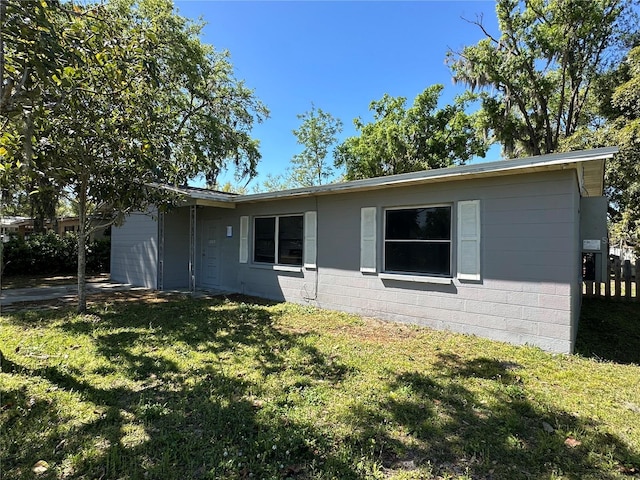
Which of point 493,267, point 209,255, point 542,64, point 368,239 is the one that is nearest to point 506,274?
point 493,267

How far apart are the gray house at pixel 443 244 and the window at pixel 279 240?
0.03 meters

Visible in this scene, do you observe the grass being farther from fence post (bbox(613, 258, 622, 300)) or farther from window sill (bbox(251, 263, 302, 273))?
fence post (bbox(613, 258, 622, 300))

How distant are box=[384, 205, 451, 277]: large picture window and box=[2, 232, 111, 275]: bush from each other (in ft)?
40.3

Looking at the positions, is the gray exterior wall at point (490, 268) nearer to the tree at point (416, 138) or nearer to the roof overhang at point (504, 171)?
the roof overhang at point (504, 171)

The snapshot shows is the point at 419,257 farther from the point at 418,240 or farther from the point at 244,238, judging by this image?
the point at 244,238

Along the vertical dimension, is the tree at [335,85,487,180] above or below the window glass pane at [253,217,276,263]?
above

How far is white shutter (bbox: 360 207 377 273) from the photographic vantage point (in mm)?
6852

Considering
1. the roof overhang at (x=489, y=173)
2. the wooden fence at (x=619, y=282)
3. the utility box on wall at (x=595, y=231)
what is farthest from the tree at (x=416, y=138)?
Result: the utility box on wall at (x=595, y=231)

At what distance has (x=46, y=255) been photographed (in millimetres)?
13805

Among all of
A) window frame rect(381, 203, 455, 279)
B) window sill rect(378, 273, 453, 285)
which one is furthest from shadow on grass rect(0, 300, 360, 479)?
window frame rect(381, 203, 455, 279)

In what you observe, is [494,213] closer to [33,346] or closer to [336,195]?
[336,195]

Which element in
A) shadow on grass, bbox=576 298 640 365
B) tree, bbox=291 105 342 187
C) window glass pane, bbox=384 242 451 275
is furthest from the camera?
tree, bbox=291 105 342 187

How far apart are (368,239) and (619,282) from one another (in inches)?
239

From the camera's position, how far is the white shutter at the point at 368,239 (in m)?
6.85
